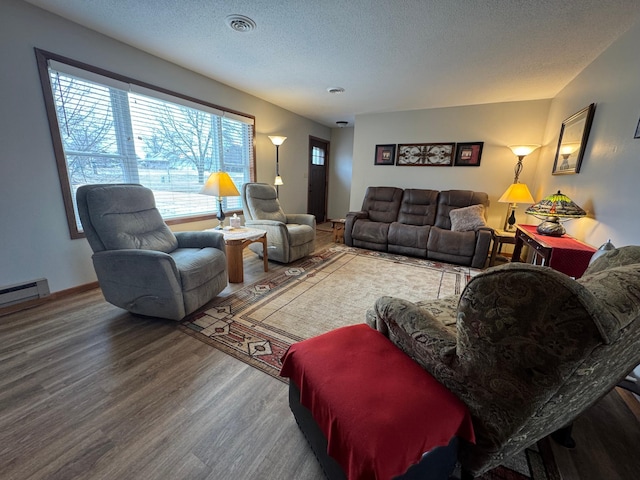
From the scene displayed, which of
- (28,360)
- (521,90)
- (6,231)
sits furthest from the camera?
(521,90)

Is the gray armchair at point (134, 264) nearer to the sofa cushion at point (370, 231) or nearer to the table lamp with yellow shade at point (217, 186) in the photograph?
the table lamp with yellow shade at point (217, 186)

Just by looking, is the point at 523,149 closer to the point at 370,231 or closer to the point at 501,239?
the point at 501,239

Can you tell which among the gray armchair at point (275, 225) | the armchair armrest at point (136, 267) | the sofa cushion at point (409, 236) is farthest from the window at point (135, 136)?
the sofa cushion at point (409, 236)

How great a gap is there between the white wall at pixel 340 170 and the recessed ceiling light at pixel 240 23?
4160 mm

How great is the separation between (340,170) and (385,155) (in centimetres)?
164

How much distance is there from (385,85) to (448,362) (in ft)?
11.5

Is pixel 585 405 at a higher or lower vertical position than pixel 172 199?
lower

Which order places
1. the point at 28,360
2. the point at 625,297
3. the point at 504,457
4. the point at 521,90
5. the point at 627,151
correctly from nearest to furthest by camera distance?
1. the point at 625,297
2. the point at 504,457
3. the point at 28,360
4. the point at 627,151
5. the point at 521,90

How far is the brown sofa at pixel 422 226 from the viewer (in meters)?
3.54

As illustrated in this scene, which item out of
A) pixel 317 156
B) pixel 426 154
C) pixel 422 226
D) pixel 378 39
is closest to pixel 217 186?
pixel 378 39

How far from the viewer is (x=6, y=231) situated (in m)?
2.02

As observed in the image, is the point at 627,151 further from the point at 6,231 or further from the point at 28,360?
the point at 6,231

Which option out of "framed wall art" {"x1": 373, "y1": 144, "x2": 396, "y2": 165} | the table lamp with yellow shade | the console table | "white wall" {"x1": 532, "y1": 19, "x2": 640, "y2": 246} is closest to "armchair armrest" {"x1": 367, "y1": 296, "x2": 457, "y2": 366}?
the console table

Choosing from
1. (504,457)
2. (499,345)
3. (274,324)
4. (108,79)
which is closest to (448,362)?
(499,345)
